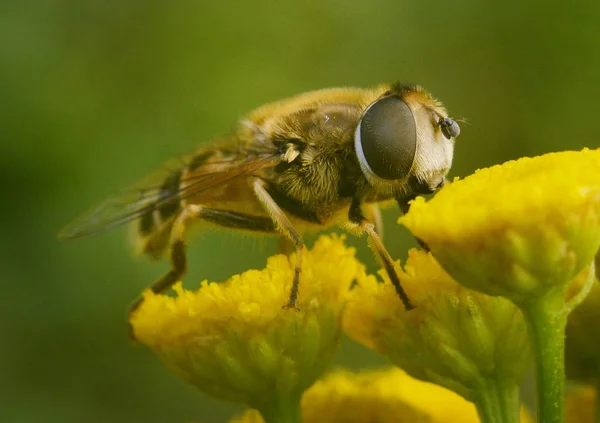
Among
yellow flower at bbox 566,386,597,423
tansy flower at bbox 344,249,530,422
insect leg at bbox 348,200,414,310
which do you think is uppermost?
insect leg at bbox 348,200,414,310

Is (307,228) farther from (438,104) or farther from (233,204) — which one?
(438,104)

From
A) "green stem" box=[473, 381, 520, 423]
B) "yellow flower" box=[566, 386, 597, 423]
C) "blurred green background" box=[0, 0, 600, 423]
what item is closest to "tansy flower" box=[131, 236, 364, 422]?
"green stem" box=[473, 381, 520, 423]

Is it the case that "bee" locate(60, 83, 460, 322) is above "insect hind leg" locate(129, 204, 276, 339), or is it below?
above

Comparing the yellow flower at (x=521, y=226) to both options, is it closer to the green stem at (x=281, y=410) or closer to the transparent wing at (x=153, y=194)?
the green stem at (x=281, y=410)

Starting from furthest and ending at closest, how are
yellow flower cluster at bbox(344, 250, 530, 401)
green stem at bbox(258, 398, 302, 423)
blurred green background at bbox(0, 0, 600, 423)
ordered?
blurred green background at bbox(0, 0, 600, 423), green stem at bbox(258, 398, 302, 423), yellow flower cluster at bbox(344, 250, 530, 401)

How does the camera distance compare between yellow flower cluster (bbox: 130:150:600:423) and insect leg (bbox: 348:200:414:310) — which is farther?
insect leg (bbox: 348:200:414:310)

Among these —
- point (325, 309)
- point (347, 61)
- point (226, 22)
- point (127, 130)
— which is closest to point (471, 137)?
point (347, 61)

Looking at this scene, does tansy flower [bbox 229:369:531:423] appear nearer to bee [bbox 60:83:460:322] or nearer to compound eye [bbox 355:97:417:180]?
bee [bbox 60:83:460:322]

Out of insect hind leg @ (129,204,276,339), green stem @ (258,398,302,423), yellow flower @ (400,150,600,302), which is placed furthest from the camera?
insect hind leg @ (129,204,276,339)
